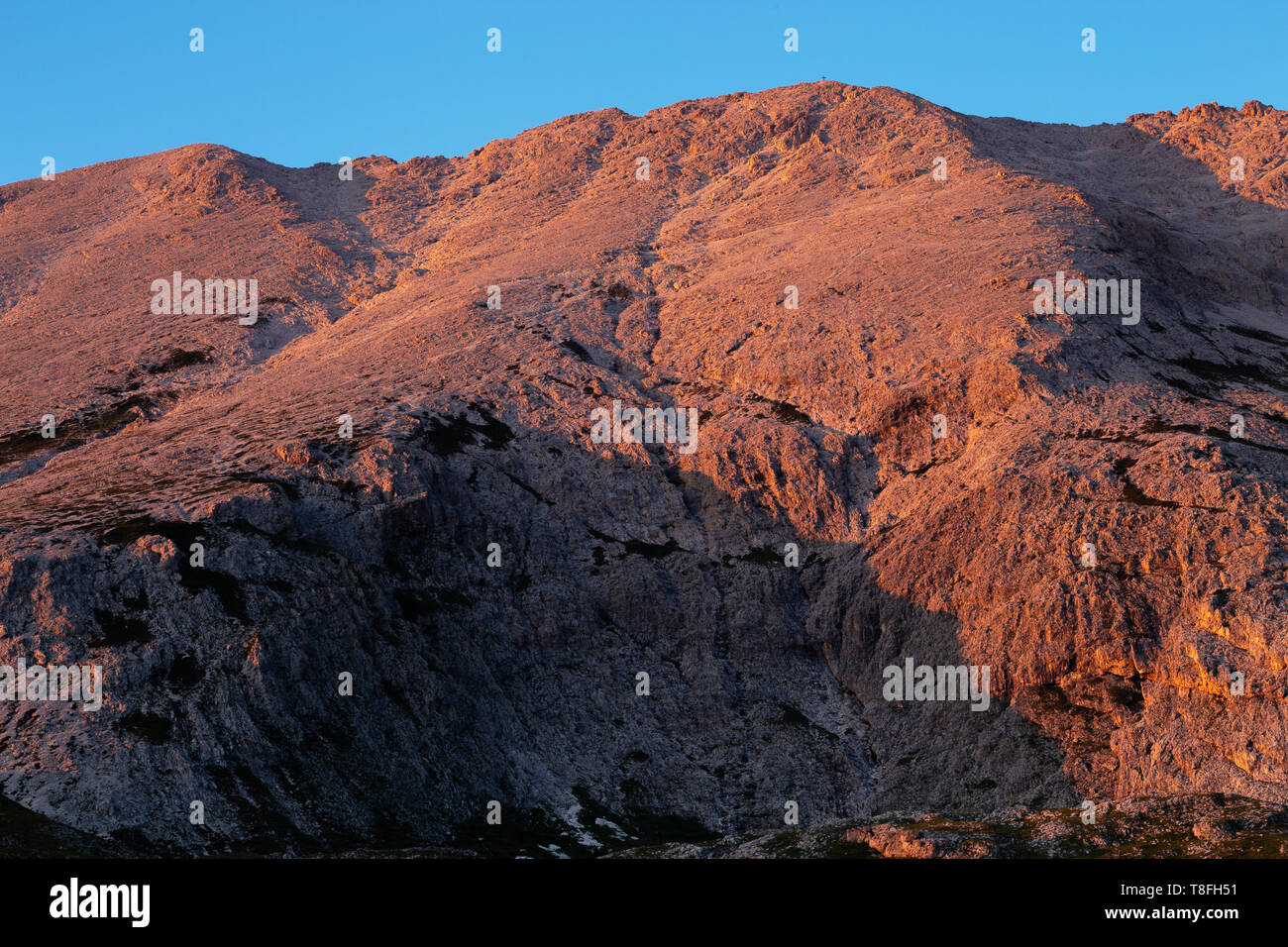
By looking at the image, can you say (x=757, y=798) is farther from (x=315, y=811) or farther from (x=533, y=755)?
(x=315, y=811)

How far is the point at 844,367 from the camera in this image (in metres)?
136

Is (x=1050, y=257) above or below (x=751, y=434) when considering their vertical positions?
above

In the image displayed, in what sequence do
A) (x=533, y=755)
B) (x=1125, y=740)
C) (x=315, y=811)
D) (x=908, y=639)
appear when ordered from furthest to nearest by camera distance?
(x=908, y=639) → (x=533, y=755) → (x=1125, y=740) → (x=315, y=811)

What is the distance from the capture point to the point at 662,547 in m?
122

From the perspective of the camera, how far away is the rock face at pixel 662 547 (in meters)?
89.8

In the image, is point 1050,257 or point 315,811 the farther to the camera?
point 1050,257

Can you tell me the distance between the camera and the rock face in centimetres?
8981

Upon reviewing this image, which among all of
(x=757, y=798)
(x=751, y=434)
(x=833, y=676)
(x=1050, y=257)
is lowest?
(x=757, y=798)

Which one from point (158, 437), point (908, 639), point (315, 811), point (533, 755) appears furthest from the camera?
point (158, 437)

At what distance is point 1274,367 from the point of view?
468 ft

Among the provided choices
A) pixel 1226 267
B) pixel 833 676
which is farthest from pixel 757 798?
pixel 1226 267

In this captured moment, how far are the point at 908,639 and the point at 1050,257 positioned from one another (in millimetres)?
59611

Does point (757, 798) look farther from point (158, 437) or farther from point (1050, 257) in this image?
point (1050, 257)

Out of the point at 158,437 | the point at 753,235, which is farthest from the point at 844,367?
the point at 158,437
